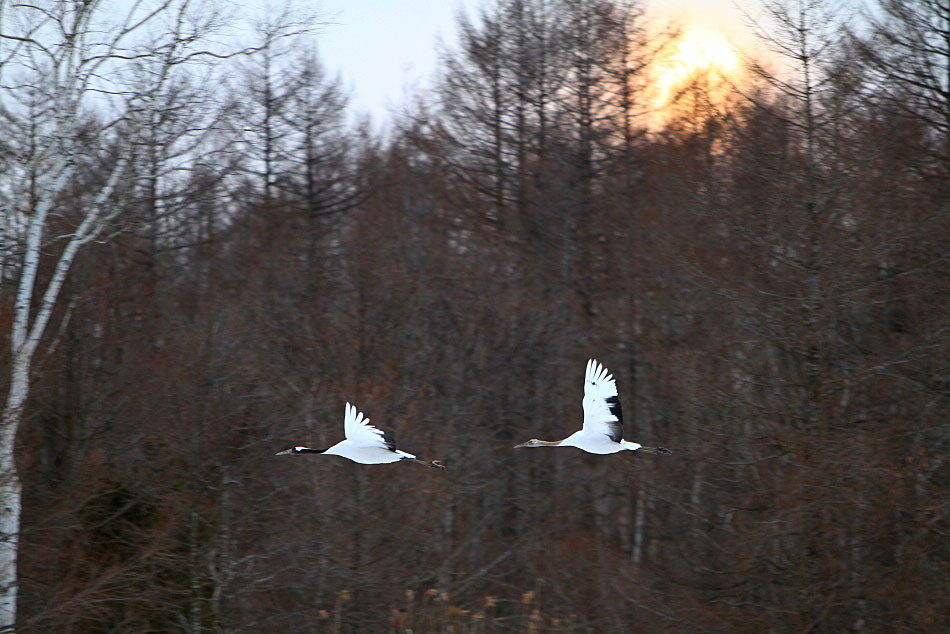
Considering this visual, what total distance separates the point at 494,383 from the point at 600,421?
37.5 feet

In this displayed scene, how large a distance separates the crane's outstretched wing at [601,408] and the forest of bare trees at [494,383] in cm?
367

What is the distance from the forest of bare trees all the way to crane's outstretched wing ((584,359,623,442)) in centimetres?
367

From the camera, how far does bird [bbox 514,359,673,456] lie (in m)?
10.8

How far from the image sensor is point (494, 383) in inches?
876

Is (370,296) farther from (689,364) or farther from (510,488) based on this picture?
(689,364)

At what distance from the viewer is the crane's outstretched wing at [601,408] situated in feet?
35.6

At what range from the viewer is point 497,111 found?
27.3 meters

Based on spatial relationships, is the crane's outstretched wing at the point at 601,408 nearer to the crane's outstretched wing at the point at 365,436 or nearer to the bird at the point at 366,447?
the bird at the point at 366,447

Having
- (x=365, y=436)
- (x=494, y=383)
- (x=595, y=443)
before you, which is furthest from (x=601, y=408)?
(x=494, y=383)

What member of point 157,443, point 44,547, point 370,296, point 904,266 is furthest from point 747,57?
point 44,547

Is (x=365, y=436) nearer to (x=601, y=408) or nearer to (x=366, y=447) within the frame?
(x=366, y=447)

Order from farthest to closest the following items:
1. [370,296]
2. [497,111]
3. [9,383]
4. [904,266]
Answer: [497,111]
[370,296]
[904,266]
[9,383]

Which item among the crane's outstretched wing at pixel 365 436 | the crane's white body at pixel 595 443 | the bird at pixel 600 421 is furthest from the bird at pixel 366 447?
the bird at pixel 600 421

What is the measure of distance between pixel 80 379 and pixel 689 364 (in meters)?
9.17
